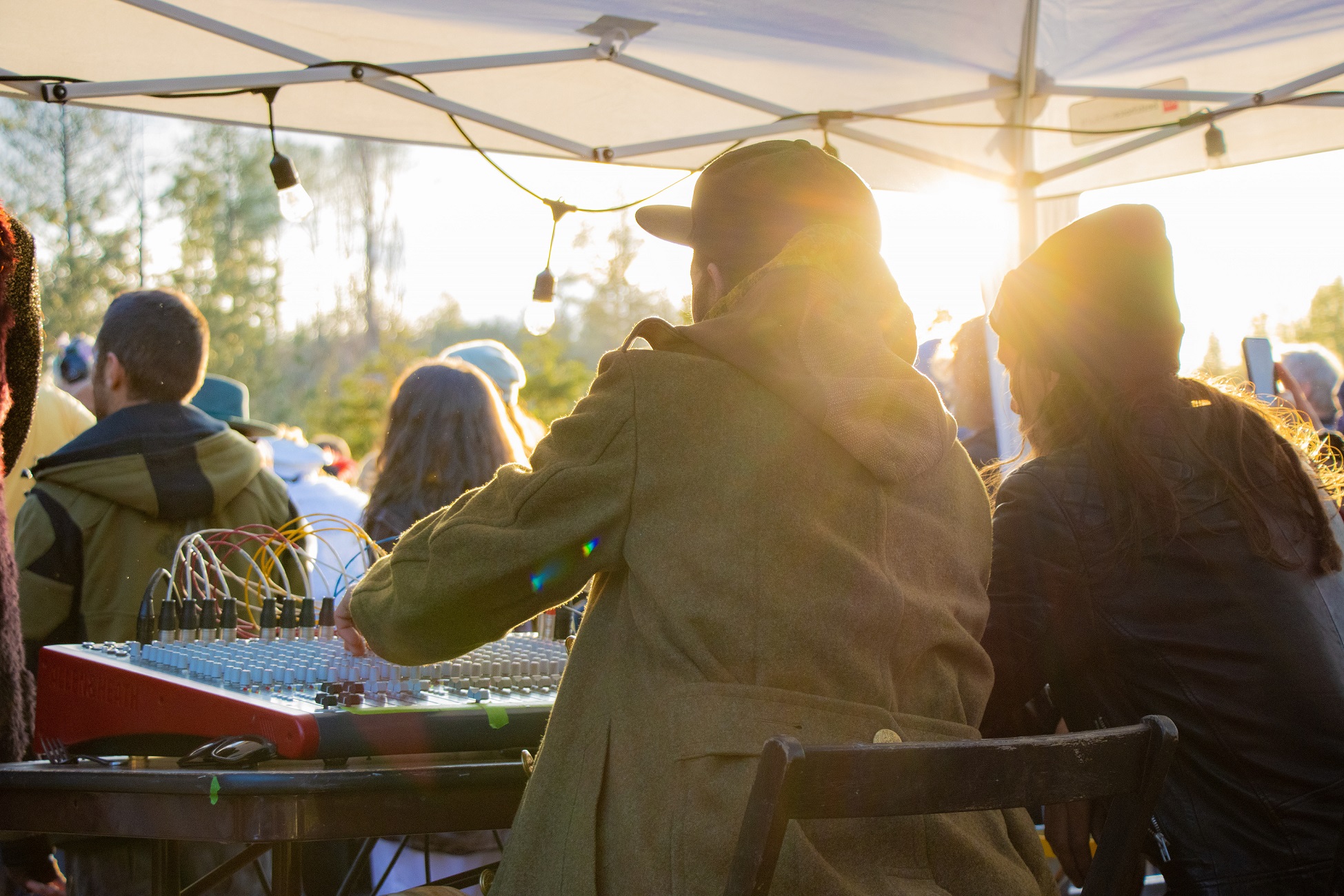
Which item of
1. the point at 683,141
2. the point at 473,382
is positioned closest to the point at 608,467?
the point at 473,382

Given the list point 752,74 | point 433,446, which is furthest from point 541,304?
point 433,446

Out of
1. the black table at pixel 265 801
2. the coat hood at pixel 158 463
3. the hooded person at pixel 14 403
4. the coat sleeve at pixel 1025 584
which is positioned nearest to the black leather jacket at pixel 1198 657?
the coat sleeve at pixel 1025 584

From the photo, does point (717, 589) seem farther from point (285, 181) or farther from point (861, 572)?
point (285, 181)

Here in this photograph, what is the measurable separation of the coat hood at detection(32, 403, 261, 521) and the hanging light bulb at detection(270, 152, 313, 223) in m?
1.02

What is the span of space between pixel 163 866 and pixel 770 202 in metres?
1.44

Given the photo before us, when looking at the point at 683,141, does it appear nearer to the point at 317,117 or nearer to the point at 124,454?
the point at 317,117

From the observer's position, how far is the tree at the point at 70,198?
22109mm

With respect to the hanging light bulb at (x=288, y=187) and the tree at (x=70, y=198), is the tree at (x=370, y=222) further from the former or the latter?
the hanging light bulb at (x=288, y=187)

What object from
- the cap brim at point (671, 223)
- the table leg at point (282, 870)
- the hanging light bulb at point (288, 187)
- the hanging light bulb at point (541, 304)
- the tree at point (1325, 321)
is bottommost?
the table leg at point (282, 870)

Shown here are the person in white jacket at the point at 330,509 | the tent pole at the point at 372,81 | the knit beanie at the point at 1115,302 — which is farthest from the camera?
the person in white jacket at the point at 330,509

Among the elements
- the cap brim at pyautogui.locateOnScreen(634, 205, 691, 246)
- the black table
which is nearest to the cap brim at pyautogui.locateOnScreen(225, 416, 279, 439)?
the black table

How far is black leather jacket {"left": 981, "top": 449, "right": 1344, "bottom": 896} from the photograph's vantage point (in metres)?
1.86

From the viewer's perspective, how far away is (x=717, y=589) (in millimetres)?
1430

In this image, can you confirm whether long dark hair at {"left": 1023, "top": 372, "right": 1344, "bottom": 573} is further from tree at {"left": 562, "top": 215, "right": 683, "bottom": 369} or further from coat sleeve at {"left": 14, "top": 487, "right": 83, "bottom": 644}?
tree at {"left": 562, "top": 215, "right": 683, "bottom": 369}
